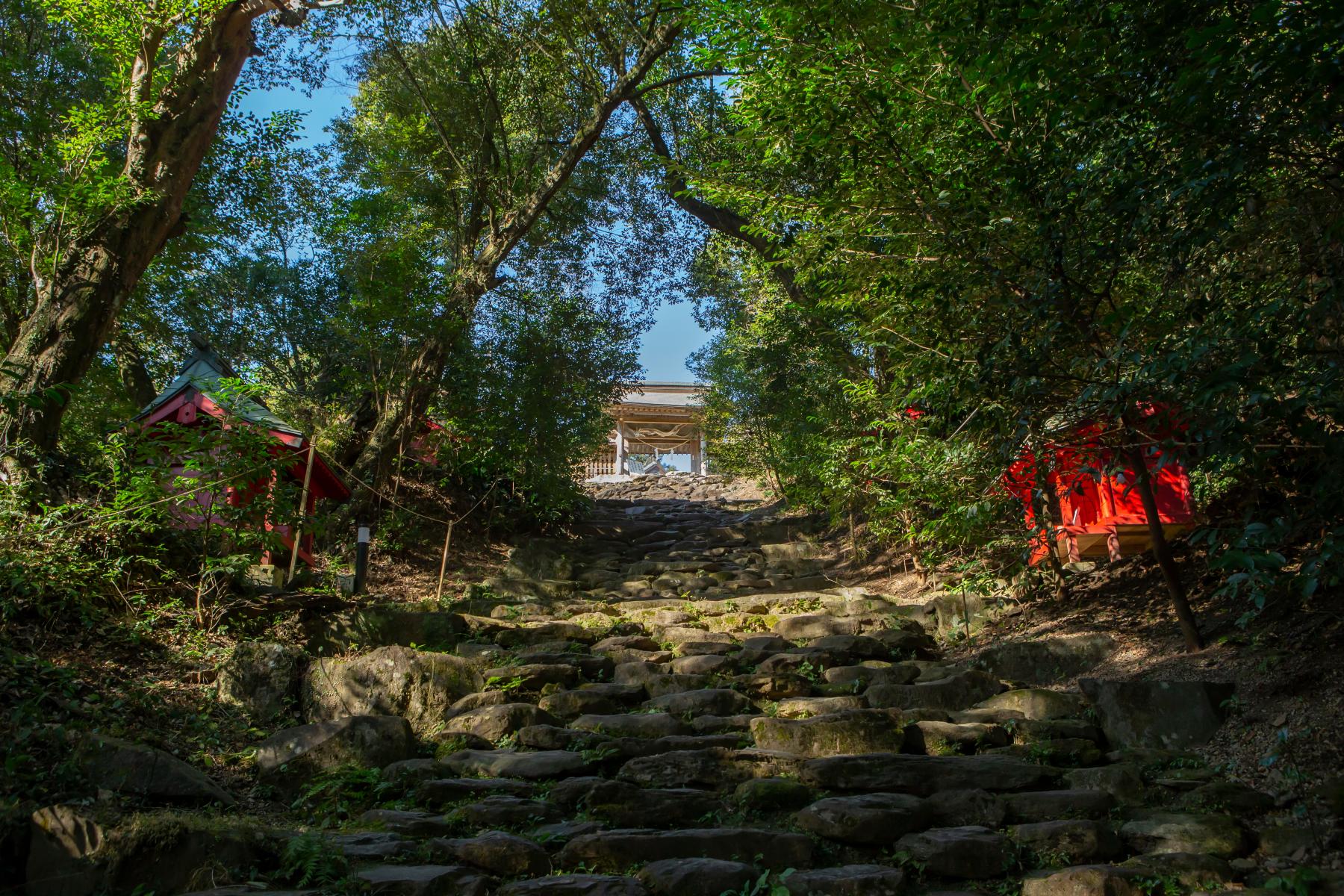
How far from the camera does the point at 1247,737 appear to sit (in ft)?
16.4

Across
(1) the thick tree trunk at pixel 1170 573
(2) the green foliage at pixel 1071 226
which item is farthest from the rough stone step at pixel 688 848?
(1) the thick tree trunk at pixel 1170 573

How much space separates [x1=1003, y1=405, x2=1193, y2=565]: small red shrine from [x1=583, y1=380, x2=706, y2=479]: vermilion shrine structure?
1693 cm

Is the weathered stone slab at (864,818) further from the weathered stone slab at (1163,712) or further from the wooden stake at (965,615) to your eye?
the wooden stake at (965,615)

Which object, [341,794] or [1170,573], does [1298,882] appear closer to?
[1170,573]

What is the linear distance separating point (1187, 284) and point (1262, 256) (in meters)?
0.44

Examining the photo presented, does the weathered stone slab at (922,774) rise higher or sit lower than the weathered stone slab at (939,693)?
lower

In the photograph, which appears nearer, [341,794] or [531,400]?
[341,794]

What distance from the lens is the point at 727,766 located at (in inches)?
209

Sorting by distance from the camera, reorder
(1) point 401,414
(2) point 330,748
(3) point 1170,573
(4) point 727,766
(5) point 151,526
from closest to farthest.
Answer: (4) point 727,766 → (2) point 330,748 → (3) point 1170,573 → (5) point 151,526 → (1) point 401,414

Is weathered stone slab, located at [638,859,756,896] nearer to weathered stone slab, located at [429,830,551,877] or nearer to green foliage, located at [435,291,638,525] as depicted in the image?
weathered stone slab, located at [429,830,551,877]

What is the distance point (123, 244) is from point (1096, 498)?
8.90 m

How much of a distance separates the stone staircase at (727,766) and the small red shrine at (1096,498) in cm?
119

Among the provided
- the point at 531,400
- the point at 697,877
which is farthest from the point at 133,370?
the point at 697,877

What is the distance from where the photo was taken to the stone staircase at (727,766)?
13.4 ft
